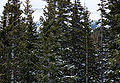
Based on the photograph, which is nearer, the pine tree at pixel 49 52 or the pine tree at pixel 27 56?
the pine tree at pixel 49 52

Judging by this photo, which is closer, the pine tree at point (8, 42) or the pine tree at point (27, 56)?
the pine tree at point (8, 42)

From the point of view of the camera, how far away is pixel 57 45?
20641mm

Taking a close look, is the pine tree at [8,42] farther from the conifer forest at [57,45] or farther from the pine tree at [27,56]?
the pine tree at [27,56]

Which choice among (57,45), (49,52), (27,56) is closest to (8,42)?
(27,56)

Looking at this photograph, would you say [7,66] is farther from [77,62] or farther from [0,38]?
Result: [77,62]

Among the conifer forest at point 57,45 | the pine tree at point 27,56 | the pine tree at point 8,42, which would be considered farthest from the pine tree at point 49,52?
the pine tree at point 8,42

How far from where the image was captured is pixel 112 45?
1944 centimetres

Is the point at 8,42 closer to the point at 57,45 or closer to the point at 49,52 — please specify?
the point at 49,52

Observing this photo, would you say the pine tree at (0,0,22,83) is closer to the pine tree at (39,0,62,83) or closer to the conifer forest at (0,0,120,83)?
the conifer forest at (0,0,120,83)

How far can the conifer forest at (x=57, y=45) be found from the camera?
20094 mm

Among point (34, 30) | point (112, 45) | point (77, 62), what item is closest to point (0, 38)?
point (34, 30)

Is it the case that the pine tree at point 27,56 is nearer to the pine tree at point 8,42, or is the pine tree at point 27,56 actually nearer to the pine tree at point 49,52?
the pine tree at point 8,42

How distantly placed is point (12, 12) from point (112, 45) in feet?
38.5

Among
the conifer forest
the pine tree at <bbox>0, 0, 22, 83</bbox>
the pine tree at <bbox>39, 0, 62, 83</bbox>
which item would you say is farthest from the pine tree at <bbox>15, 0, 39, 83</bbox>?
the pine tree at <bbox>39, 0, 62, 83</bbox>
